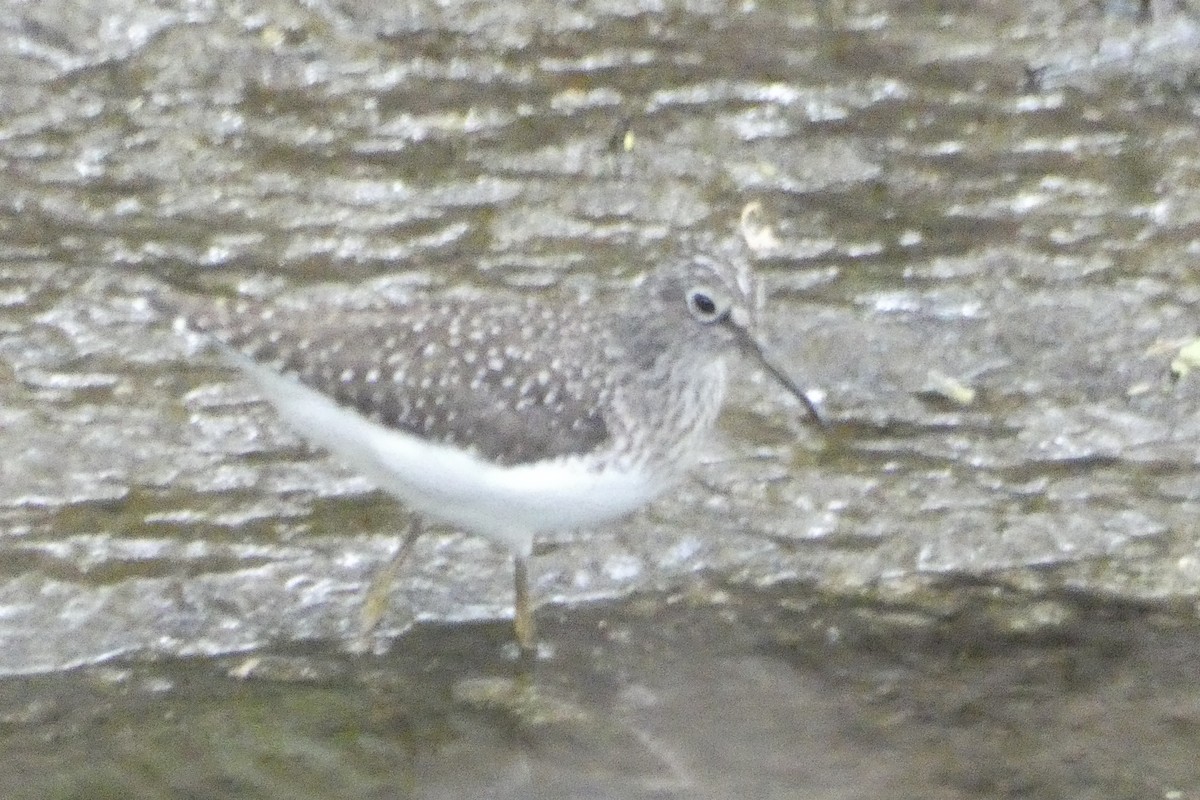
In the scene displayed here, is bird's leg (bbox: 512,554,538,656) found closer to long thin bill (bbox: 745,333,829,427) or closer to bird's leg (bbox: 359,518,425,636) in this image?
bird's leg (bbox: 359,518,425,636)

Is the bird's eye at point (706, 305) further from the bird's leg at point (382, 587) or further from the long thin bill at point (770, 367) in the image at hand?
the bird's leg at point (382, 587)

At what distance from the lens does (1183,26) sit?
11.1m

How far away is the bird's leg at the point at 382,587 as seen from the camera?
6.80 meters

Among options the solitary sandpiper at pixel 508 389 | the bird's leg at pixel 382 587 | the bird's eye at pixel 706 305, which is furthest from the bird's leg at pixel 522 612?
the bird's eye at pixel 706 305

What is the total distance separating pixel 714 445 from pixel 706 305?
4.17 feet

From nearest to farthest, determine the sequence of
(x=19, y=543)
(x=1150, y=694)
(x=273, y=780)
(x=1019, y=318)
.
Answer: (x=273, y=780)
(x=1150, y=694)
(x=19, y=543)
(x=1019, y=318)

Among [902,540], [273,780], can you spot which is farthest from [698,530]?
[273,780]

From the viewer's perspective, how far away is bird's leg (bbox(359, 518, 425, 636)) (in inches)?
268

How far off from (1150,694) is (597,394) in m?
1.90

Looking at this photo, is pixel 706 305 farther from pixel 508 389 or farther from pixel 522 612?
pixel 522 612

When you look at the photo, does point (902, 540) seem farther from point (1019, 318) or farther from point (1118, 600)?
point (1019, 318)

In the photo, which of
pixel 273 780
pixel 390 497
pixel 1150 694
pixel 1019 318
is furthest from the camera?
pixel 1019 318

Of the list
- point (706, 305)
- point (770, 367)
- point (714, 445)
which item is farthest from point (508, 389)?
point (714, 445)

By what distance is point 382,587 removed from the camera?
6824mm
